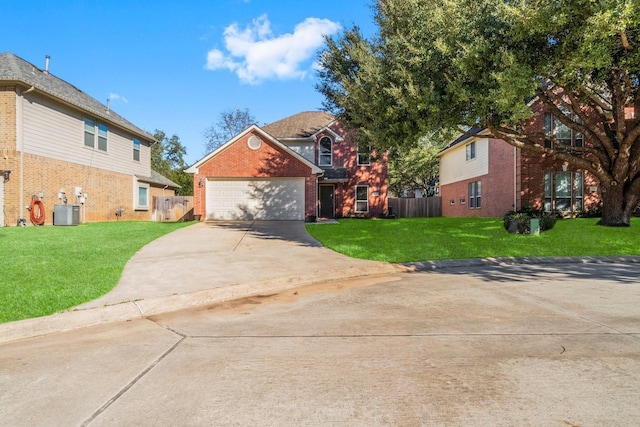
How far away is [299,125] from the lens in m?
26.7

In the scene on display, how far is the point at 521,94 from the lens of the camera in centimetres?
1040

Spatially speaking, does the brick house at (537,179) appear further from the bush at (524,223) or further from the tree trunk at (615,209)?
the bush at (524,223)

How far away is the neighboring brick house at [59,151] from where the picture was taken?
581 inches

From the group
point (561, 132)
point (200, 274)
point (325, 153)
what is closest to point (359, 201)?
point (325, 153)

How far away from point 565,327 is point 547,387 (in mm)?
1725

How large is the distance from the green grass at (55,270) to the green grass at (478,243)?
5.34 m

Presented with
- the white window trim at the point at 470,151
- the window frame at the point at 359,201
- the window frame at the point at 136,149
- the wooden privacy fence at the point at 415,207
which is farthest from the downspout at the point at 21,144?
the white window trim at the point at 470,151

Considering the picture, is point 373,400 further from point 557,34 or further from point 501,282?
point 557,34

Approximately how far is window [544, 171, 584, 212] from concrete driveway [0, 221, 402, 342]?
576 inches

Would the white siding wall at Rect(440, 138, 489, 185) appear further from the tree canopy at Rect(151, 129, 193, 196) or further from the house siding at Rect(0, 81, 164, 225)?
the tree canopy at Rect(151, 129, 193, 196)

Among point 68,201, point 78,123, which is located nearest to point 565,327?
point 68,201

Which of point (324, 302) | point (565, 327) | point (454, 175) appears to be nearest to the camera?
point (565, 327)

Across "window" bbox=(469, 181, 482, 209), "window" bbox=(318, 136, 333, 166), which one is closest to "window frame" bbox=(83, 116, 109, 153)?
"window" bbox=(318, 136, 333, 166)

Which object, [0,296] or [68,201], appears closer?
[0,296]
